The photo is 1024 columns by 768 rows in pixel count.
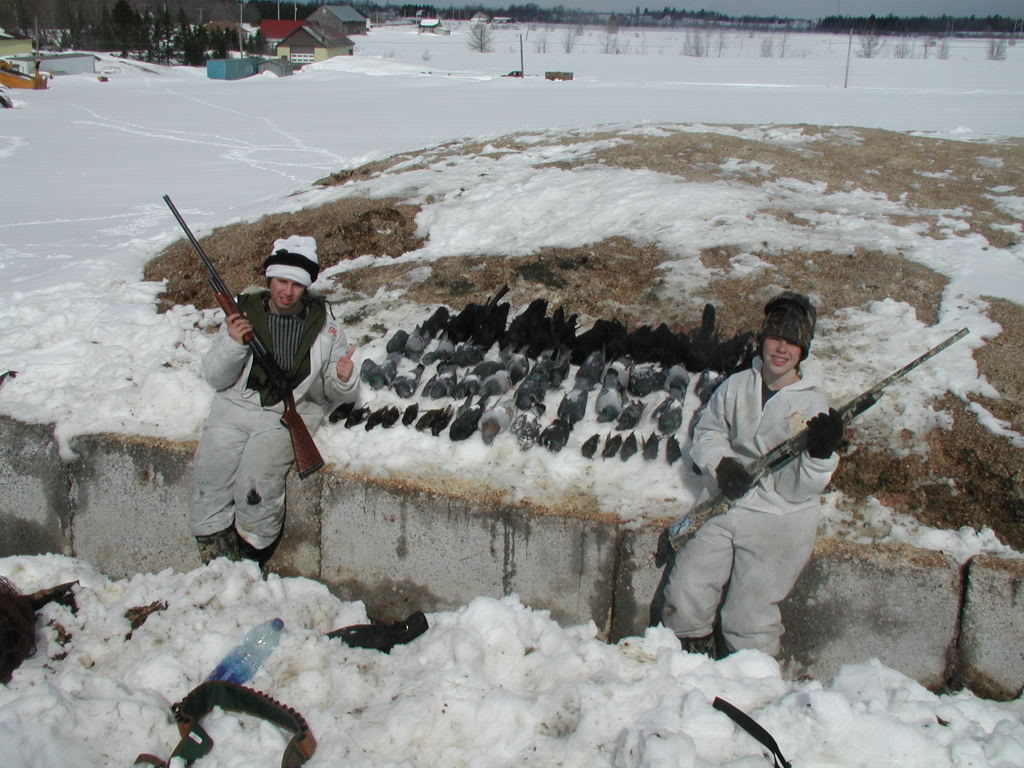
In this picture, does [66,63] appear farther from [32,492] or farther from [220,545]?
[220,545]

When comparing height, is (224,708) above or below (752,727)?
below

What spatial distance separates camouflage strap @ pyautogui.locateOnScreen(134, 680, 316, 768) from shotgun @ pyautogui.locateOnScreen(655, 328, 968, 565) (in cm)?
189

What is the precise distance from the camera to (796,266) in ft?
21.5

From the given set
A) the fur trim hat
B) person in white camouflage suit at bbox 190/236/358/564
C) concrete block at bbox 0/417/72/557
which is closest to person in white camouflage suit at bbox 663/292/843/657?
person in white camouflage suit at bbox 190/236/358/564

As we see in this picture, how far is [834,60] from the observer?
204 ft

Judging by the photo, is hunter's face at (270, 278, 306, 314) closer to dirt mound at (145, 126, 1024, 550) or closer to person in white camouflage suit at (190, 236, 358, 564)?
person in white camouflage suit at (190, 236, 358, 564)

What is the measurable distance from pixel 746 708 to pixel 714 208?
5232 mm

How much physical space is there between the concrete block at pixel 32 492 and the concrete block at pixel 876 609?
4.33 meters

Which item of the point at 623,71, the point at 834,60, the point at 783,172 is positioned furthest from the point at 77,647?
the point at 834,60

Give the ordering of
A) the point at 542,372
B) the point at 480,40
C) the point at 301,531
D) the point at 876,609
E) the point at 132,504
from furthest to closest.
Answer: the point at 480,40 → the point at 542,372 → the point at 132,504 → the point at 301,531 → the point at 876,609

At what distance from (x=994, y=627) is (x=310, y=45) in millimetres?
74391

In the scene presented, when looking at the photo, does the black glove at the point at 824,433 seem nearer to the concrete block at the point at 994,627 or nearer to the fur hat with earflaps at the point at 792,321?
the fur hat with earflaps at the point at 792,321

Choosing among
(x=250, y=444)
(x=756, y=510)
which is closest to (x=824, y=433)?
(x=756, y=510)

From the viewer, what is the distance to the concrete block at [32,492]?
502cm
